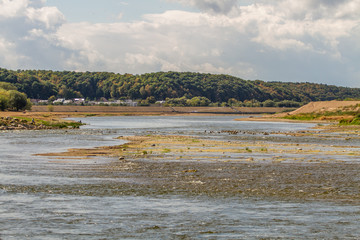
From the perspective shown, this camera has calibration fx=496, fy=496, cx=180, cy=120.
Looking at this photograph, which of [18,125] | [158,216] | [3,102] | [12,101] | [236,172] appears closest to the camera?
[158,216]

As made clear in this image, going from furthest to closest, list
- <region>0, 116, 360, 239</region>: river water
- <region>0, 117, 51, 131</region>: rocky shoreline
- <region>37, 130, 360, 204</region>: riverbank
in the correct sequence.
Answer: <region>0, 117, 51, 131</region>: rocky shoreline, <region>37, 130, 360, 204</region>: riverbank, <region>0, 116, 360, 239</region>: river water

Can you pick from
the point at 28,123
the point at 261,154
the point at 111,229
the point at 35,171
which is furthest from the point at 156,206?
the point at 28,123

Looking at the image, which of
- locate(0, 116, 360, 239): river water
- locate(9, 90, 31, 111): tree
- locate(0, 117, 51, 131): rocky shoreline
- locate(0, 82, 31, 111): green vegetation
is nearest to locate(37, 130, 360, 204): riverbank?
locate(0, 116, 360, 239): river water

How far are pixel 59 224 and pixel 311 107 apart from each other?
524ft

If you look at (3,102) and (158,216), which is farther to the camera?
(3,102)

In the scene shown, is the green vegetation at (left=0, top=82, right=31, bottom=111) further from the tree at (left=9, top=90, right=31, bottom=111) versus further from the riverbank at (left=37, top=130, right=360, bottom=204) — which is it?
the riverbank at (left=37, top=130, right=360, bottom=204)

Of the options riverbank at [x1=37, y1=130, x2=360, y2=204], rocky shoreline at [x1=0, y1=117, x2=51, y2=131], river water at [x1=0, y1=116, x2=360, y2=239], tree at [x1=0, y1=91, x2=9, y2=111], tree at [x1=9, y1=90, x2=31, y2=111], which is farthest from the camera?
tree at [x1=9, y1=90, x2=31, y2=111]

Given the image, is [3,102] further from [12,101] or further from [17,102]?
[17,102]

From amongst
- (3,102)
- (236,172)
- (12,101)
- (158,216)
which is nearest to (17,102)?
(12,101)

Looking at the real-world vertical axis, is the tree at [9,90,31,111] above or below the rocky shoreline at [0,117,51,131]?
above

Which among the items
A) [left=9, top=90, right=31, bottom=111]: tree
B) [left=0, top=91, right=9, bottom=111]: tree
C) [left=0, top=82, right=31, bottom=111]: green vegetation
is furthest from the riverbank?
[left=9, top=90, right=31, bottom=111]: tree

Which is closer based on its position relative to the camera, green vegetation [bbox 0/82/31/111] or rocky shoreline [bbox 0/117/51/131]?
rocky shoreline [bbox 0/117/51/131]

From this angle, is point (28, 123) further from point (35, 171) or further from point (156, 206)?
point (156, 206)

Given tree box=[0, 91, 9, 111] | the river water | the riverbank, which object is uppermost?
tree box=[0, 91, 9, 111]
